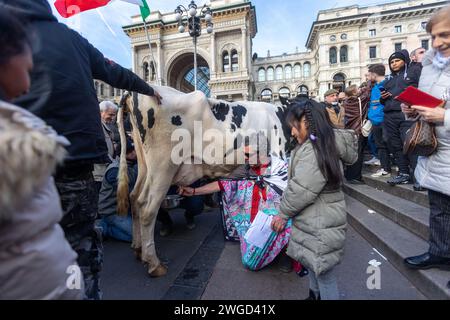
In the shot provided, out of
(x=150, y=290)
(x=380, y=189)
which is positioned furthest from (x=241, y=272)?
(x=380, y=189)

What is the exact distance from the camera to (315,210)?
1802 mm

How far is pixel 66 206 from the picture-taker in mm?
1459

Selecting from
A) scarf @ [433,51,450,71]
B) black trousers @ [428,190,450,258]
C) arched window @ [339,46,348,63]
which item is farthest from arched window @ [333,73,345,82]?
black trousers @ [428,190,450,258]

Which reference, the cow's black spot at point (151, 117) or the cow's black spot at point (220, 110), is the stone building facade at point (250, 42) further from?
the cow's black spot at point (151, 117)

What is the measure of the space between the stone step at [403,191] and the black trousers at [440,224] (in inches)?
48.6

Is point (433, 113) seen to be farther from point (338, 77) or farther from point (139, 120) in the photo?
point (338, 77)

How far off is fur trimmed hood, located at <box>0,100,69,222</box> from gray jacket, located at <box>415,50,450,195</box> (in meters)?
2.39

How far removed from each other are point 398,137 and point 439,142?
2.47m

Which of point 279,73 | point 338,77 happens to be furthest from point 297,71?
point 338,77

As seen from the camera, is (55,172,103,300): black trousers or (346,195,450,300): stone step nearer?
(55,172,103,300): black trousers

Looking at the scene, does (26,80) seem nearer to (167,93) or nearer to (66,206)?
(66,206)

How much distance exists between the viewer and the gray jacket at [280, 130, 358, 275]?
1.73 meters

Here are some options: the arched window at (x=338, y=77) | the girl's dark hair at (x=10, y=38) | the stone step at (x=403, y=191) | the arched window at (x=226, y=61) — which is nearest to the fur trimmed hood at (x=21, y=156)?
the girl's dark hair at (x=10, y=38)

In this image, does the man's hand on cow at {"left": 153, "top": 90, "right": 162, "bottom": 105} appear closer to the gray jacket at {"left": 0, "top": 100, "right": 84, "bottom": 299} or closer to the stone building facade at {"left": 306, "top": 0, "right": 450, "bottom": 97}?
the gray jacket at {"left": 0, "top": 100, "right": 84, "bottom": 299}
